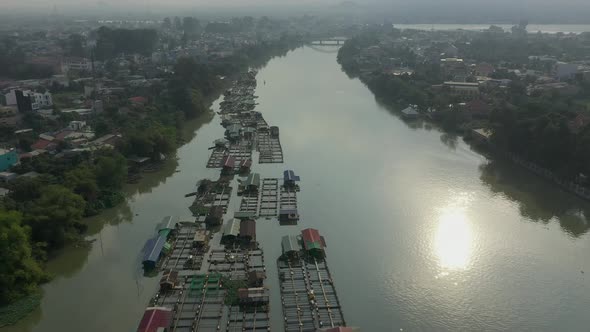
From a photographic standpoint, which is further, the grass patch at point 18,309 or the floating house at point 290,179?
the floating house at point 290,179

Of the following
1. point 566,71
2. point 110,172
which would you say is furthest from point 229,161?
point 566,71

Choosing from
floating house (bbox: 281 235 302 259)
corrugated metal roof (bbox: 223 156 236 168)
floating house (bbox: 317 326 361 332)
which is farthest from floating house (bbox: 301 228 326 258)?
corrugated metal roof (bbox: 223 156 236 168)

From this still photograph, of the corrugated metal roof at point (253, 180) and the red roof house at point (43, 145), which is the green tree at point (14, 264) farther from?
the red roof house at point (43, 145)

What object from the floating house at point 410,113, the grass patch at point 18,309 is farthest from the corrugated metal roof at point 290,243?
the floating house at point 410,113

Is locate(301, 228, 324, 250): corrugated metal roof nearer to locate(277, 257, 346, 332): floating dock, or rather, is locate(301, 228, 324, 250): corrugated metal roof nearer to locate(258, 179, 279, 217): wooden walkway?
locate(277, 257, 346, 332): floating dock

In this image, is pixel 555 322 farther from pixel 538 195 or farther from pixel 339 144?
pixel 339 144

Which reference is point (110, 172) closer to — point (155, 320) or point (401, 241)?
point (155, 320)
